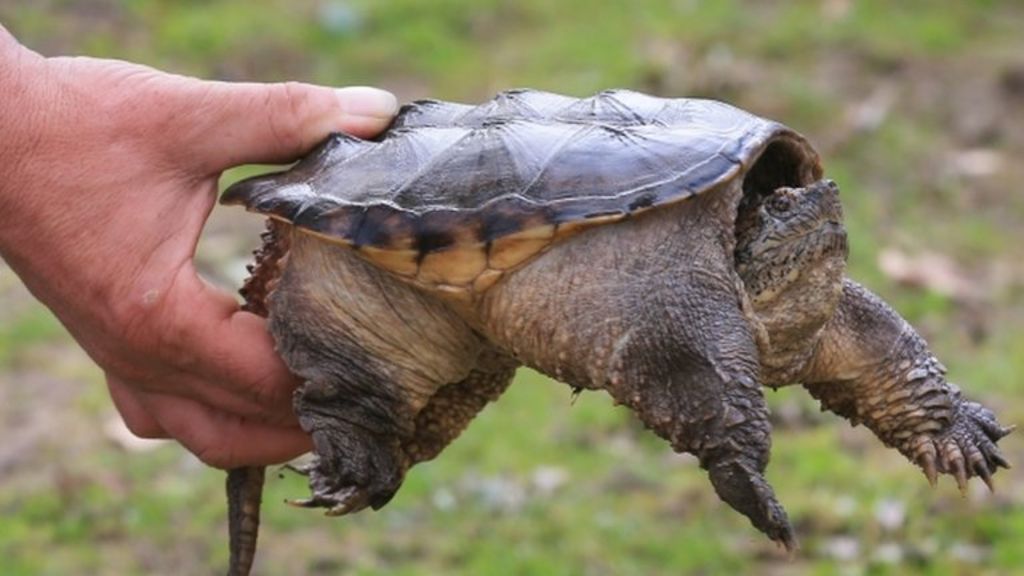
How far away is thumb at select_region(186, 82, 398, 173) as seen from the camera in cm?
245

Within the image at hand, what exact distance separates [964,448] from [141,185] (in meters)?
1.22

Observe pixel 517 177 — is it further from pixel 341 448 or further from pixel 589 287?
pixel 341 448

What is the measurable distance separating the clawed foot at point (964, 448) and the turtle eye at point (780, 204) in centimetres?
43

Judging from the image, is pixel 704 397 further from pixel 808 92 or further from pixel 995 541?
pixel 808 92

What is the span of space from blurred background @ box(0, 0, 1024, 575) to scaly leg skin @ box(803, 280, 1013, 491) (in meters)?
1.54

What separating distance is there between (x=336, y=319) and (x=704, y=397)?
1.81ft

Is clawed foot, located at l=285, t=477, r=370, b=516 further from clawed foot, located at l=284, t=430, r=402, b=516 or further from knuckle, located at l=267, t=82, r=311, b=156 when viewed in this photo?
knuckle, located at l=267, t=82, r=311, b=156

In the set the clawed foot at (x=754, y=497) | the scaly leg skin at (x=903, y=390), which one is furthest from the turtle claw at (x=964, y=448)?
the clawed foot at (x=754, y=497)

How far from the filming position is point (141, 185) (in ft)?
8.16

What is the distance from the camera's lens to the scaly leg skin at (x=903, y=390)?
92.0 inches

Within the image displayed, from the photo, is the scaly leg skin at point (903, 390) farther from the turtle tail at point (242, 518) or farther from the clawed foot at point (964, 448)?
the turtle tail at point (242, 518)

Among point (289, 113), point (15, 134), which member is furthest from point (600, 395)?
point (15, 134)

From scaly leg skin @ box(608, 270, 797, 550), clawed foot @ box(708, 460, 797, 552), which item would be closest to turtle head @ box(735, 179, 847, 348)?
scaly leg skin @ box(608, 270, 797, 550)

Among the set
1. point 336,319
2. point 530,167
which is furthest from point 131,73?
point 530,167
